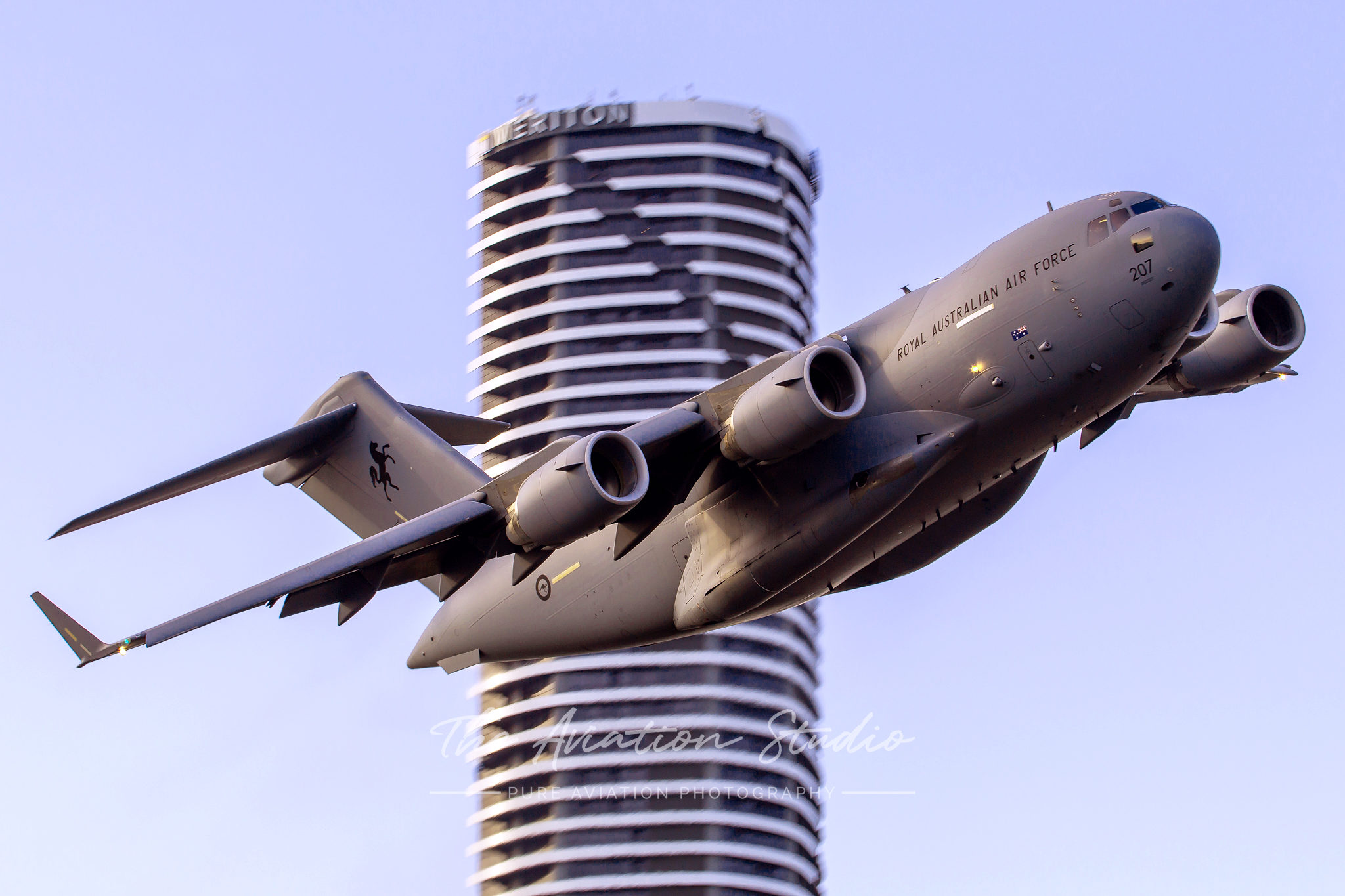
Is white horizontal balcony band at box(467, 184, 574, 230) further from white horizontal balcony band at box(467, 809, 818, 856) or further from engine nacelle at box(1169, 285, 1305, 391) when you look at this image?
engine nacelle at box(1169, 285, 1305, 391)

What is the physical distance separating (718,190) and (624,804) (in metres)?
18.4

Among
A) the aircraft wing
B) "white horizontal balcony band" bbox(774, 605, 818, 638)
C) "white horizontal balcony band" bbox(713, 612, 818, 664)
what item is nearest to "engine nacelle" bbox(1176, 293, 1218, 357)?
the aircraft wing

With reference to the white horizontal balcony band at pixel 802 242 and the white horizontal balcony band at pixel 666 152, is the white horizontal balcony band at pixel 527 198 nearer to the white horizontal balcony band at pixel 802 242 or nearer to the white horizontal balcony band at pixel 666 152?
the white horizontal balcony band at pixel 666 152

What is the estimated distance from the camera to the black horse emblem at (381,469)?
16203 millimetres

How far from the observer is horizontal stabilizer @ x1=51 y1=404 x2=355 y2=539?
45.6ft

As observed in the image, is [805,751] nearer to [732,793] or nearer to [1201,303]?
[732,793]

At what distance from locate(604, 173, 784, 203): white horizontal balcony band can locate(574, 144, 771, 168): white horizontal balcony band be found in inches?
24.4

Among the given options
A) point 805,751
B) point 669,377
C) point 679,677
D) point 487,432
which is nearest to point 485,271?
point 669,377

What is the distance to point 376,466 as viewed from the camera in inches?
642

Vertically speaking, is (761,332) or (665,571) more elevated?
(761,332)

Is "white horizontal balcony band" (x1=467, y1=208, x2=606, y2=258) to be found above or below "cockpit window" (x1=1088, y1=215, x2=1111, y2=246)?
above

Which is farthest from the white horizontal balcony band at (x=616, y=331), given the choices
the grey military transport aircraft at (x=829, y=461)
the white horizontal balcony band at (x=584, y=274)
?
the grey military transport aircraft at (x=829, y=461)

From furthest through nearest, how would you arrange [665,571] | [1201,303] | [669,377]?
[669,377], [665,571], [1201,303]

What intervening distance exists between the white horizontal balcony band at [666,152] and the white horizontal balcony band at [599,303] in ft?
15.0
